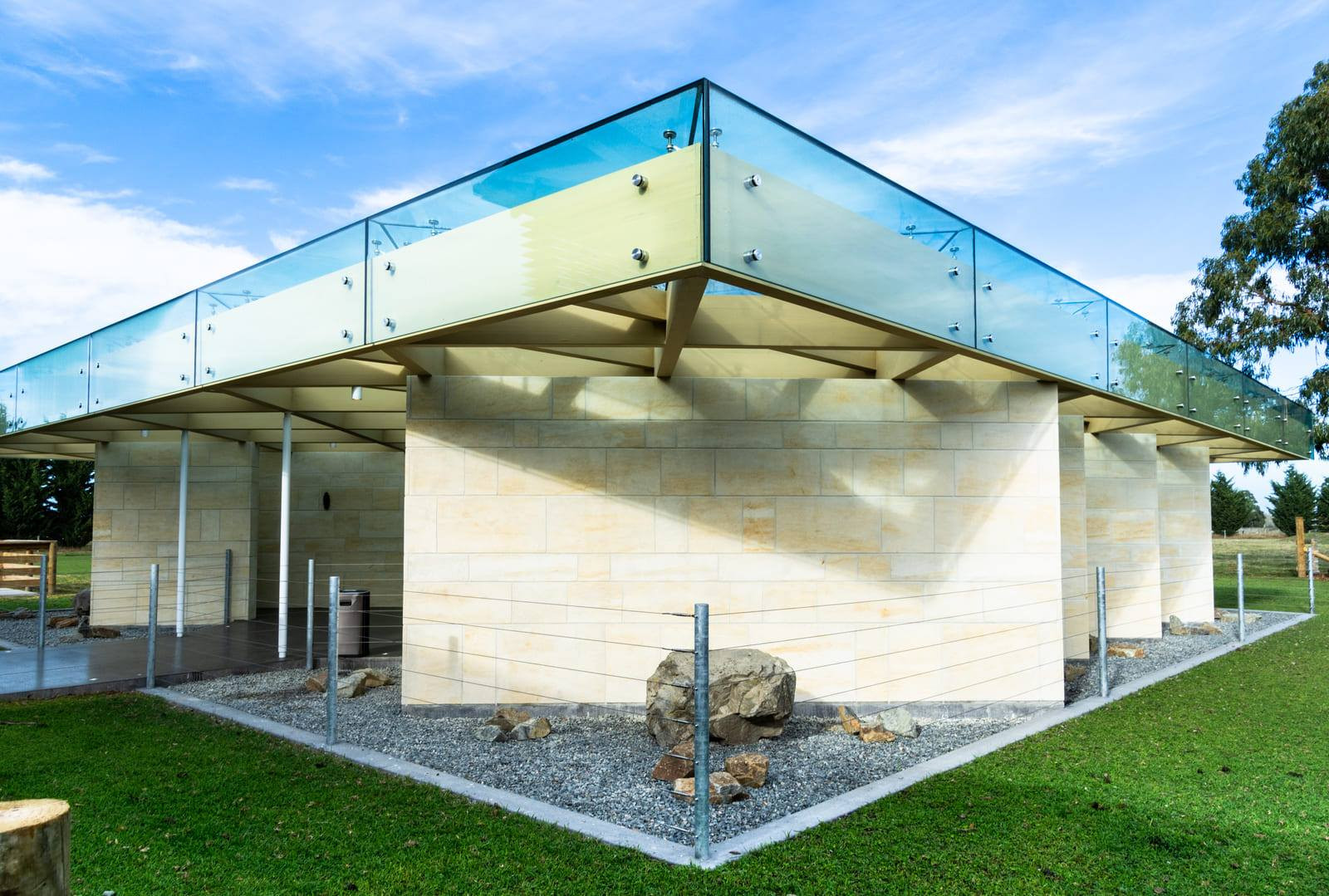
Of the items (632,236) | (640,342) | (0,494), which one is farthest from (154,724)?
(0,494)

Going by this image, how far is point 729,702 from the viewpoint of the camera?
7250 millimetres

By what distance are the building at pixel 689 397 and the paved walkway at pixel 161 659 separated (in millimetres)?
3185

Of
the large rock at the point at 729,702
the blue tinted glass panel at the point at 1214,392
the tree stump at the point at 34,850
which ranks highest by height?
the blue tinted glass panel at the point at 1214,392

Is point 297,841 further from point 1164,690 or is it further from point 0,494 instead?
point 0,494

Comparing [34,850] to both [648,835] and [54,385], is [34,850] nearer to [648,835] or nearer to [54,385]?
[648,835]

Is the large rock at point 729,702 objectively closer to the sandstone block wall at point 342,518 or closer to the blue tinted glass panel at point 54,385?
the blue tinted glass panel at point 54,385

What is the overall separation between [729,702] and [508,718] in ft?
7.11

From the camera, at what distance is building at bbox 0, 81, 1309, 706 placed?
5.73m

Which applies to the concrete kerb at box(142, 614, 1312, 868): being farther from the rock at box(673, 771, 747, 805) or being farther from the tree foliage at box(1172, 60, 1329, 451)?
the tree foliage at box(1172, 60, 1329, 451)

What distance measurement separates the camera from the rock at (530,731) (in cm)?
758

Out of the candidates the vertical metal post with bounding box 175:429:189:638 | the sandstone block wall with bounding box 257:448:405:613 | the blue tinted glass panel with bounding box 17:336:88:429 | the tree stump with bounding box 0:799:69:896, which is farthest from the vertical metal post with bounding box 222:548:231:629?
the tree stump with bounding box 0:799:69:896

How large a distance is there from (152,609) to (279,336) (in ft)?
13.2

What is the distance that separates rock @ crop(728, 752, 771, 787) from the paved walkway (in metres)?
5.87

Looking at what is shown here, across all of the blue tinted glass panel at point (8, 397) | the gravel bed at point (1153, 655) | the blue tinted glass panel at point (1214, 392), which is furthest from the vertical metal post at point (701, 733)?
the blue tinted glass panel at point (8, 397)
